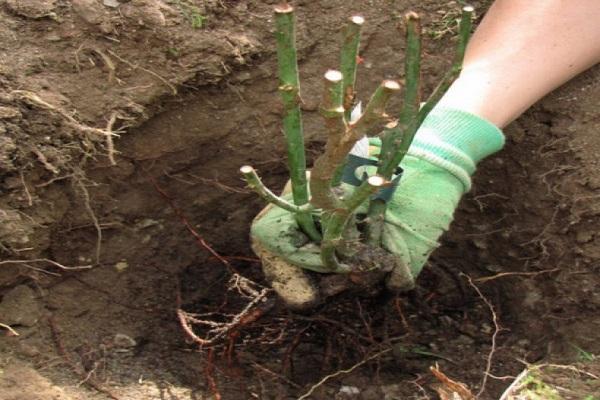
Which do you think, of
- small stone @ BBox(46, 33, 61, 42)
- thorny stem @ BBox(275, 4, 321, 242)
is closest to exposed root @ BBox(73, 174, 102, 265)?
small stone @ BBox(46, 33, 61, 42)

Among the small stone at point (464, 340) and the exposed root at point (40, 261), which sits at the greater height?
the exposed root at point (40, 261)

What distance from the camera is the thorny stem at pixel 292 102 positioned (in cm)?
79

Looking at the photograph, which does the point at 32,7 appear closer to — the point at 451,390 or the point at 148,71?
the point at 148,71

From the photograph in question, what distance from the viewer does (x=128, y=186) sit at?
4.74 feet

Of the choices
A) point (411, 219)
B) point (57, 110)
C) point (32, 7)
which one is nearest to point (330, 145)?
point (411, 219)

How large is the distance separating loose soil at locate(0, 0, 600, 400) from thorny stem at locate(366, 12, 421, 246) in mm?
232

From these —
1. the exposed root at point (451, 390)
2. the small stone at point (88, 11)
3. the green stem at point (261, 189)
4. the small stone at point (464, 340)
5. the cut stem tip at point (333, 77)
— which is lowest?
the small stone at point (464, 340)

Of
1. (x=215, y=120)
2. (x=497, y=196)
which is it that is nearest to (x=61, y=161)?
(x=215, y=120)

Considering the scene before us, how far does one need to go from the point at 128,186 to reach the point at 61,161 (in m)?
0.17

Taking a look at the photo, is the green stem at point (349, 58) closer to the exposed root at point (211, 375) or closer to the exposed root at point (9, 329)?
the exposed root at point (211, 375)

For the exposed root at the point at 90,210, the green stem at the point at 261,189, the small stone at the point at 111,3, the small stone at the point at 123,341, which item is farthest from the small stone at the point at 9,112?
the green stem at the point at 261,189

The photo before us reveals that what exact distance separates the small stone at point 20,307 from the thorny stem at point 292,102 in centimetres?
51

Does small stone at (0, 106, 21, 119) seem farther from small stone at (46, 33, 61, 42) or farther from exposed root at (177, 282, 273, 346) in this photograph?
exposed root at (177, 282, 273, 346)

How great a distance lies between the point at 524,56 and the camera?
1328 millimetres
